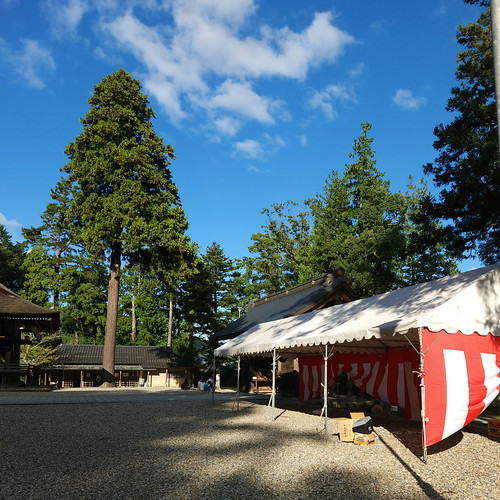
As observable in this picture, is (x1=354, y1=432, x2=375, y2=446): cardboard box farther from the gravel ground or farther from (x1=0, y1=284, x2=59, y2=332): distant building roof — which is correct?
(x1=0, y1=284, x2=59, y2=332): distant building roof

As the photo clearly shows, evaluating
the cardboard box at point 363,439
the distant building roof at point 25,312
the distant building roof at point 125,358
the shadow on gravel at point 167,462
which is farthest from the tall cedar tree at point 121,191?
the cardboard box at point 363,439

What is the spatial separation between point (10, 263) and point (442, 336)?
44469 millimetres

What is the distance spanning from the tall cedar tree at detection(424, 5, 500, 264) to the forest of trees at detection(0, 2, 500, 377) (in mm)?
41

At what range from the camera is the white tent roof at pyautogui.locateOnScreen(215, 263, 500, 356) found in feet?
24.3

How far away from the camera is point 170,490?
514cm

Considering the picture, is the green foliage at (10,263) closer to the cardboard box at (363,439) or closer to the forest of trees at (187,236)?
the forest of trees at (187,236)

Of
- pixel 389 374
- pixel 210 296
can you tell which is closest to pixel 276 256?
pixel 210 296

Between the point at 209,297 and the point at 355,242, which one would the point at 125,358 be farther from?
the point at 355,242

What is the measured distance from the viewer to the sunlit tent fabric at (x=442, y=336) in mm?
6992

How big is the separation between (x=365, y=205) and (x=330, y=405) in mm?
21513

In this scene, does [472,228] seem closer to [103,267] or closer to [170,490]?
[170,490]

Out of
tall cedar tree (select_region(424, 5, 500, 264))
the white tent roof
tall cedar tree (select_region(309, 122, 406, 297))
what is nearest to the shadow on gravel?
the white tent roof

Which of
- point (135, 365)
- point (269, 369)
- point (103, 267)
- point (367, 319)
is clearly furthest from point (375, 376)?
point (103, 267)

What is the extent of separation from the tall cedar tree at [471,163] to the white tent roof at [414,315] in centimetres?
540
